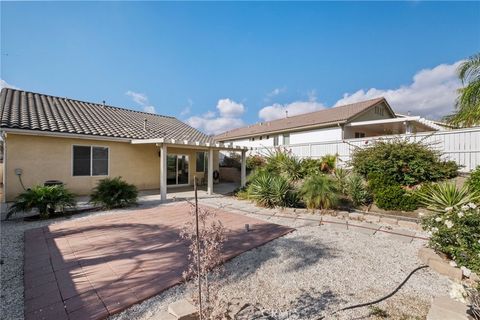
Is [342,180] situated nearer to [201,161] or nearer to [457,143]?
[457,143]

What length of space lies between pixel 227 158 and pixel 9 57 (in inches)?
578

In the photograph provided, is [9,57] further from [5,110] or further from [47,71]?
[5,110]

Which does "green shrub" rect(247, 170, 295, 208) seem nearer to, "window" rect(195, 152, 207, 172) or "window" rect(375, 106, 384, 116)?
"window" rect(195, 152, 207, 172)

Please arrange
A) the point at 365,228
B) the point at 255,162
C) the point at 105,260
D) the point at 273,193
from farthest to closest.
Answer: the point at 255,162, the point at 273,193, the point at 365,228, the point at 105,260

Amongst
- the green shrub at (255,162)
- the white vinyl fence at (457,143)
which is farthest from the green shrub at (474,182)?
the green shrub at (255,162)

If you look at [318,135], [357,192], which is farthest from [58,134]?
[318,135]

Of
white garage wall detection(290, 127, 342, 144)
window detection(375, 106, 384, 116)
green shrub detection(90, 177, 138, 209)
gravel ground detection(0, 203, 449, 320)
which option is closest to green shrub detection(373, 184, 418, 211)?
gravel ground detection(0, 203, 449, 320)

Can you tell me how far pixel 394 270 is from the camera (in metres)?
3.80

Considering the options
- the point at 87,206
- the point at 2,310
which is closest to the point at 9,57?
the point at 87,206

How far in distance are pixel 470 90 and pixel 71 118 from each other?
60.8ft

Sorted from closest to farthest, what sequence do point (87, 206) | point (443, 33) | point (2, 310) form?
point (2, 310) → point (87, 206) → point (443, 33)

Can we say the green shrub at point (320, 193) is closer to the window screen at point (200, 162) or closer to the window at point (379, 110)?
the window screen at point (200, 162)

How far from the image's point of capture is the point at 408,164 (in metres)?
8.56

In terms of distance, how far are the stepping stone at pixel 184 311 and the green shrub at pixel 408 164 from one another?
9021mm
